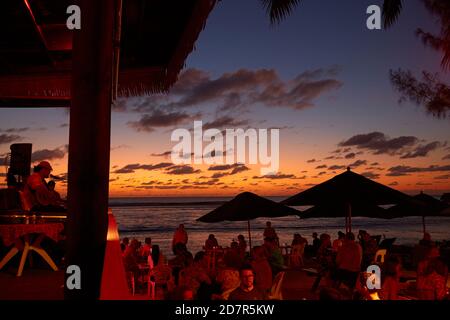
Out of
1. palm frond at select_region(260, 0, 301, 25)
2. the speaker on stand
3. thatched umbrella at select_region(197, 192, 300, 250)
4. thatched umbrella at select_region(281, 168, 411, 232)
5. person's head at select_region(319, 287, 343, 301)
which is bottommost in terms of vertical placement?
person's head at select_region(319, 287, 343, 301)

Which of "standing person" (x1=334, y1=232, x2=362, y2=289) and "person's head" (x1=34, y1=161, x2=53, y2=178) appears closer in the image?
"person's head" (x1=34, y1=161, x2=53, y2=178)

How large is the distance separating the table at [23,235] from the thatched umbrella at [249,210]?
257 inches

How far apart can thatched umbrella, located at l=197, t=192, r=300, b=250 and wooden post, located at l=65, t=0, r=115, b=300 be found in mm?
8020

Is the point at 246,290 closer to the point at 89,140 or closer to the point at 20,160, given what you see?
the point at 89,140

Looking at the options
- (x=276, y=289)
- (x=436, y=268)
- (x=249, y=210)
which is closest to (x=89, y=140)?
(x=276, y=289)

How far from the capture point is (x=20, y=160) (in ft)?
33.4

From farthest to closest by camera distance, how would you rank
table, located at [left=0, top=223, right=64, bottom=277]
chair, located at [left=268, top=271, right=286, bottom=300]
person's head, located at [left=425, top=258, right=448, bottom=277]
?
1. chair, located at [left=268, top=271, right=286, bottom=300]
2. person's head, located at [left=425, top=258, right=448, bottom=277]
3. table, located at [left=0, top=223, right=64, bottom=277]

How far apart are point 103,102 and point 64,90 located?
5.87 metres

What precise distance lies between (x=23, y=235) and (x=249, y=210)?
22.9ft

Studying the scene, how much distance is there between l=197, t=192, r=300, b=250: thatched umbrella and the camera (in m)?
12.2

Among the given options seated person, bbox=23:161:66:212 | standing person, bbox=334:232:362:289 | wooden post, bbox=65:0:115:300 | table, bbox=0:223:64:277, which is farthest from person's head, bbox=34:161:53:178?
standing person, bbox=334:232:362:289

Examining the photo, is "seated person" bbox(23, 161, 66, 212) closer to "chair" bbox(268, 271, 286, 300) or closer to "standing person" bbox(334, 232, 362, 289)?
"chair" bbox(268, 271, 286, 300)

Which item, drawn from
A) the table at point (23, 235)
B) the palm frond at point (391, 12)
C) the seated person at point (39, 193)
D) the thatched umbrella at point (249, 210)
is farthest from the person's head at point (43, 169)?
the palm frond at point (391, 12)

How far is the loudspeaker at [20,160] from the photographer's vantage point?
33.1ft
